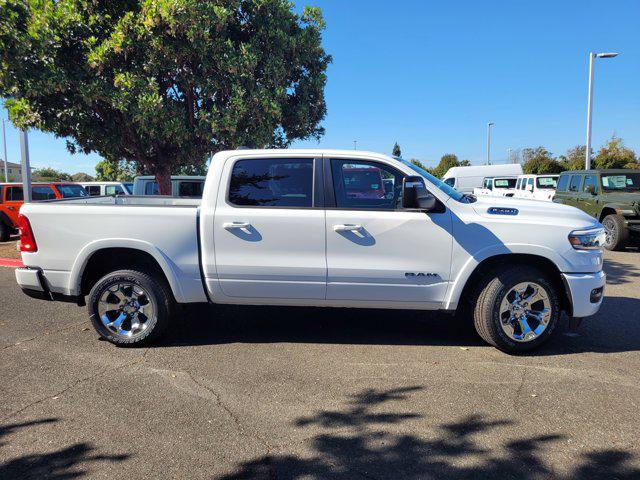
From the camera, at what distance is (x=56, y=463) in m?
2.74

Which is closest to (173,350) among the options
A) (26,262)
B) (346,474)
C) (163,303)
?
(163,303)

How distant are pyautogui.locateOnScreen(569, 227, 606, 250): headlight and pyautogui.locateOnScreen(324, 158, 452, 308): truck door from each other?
44.7 inches

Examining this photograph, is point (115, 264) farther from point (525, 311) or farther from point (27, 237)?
point (525, 311)

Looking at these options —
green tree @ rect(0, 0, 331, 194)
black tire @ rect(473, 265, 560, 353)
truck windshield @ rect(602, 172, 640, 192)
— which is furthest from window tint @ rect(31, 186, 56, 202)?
truck windshield @ rect(602, 172, 640, 192)

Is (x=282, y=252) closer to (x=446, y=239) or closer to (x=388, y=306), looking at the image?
(x=388, y=306)

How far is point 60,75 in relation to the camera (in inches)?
338

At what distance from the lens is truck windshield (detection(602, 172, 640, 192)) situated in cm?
1155

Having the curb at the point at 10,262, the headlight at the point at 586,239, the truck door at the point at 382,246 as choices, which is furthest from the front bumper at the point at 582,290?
the curb at the point at 10,262

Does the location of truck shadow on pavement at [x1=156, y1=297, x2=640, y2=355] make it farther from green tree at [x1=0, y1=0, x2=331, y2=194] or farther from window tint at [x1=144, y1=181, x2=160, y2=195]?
window tint at [x1=144, y1=181, x2=160, y2=195]

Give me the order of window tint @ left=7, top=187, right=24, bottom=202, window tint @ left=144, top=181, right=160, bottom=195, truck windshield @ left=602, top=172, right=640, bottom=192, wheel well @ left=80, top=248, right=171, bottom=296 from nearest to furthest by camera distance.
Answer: wheel well @ left=80, top=248, right=171, bottom=296
truck windshield @ left=602, top=172, right=640, bottom=192
window tint @ left=7, top=187, right=24, bottom=202
window tint @ left=144, top=181, right=160, bottom=195

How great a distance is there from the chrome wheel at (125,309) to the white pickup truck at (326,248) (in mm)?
11

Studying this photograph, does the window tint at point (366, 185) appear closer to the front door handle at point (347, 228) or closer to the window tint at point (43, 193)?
the front door handle at point (347, 228)

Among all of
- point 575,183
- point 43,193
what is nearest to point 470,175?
point 575,183

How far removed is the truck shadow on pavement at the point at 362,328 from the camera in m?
4.81
